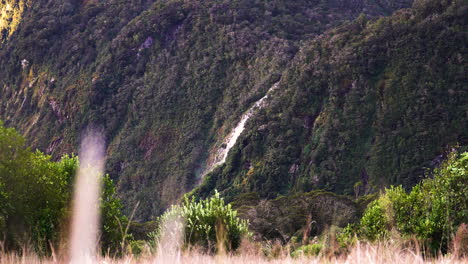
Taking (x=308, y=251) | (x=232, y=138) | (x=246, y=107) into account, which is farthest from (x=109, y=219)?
(x=246, y=107)

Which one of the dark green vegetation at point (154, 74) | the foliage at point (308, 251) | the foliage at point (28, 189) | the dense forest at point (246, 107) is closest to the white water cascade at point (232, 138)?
the dense forest at point (246, 107)

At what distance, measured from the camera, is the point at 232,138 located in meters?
111

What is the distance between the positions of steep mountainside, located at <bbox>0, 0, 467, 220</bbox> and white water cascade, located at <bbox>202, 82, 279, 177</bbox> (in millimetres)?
2521

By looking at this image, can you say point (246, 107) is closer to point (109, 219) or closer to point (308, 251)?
point (109, 219)

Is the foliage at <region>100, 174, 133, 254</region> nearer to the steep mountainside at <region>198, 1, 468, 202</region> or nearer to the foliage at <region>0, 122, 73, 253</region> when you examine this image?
the foliage at <region>0, 122, 73, 253</region>

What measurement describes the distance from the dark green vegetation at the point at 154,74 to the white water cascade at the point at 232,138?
105 inches

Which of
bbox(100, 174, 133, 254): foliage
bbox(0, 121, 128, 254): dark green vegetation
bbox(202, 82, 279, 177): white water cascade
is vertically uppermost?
bbox(0, 121, 128, 254): dark green vegetation

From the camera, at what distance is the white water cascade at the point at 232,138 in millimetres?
108969

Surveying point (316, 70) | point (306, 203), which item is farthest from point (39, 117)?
point (306, 203)

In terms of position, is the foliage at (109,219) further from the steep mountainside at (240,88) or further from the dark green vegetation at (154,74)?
the dark green vegetation at (154,74)

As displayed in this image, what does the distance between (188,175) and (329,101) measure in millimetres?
32499

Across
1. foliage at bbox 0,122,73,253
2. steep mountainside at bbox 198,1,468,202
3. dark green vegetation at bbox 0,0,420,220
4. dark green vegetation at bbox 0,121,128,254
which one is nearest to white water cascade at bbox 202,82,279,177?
dark green vegetation at bbox 0,0,420,220

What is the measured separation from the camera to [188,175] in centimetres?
10981

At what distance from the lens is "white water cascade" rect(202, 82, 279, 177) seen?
358 feet
